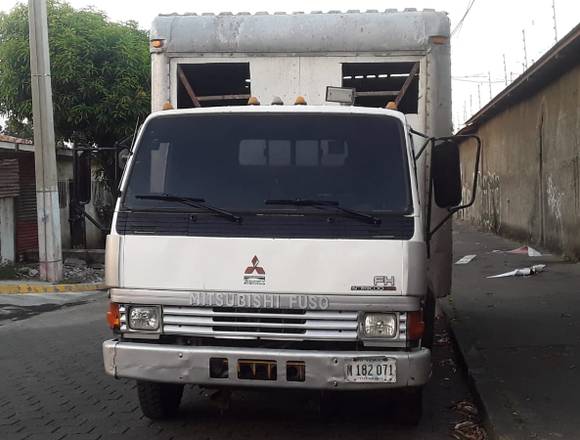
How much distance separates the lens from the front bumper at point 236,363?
14.0ft

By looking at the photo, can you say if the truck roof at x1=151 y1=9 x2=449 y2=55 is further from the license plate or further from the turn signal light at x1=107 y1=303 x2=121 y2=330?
the license plate

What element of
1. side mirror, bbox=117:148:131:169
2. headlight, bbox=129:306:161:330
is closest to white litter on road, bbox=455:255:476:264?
side mirror, bbox=117:148:131:169

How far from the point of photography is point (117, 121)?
58.6 feet

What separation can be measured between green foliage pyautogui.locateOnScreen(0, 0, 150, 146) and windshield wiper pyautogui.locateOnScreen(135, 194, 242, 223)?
1338 cm

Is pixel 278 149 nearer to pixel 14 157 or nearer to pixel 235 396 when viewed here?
pixel 235 396

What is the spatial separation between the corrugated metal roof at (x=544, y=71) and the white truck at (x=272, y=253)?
9.15 metres

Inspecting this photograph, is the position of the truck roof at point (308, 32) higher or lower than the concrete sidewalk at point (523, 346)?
higher

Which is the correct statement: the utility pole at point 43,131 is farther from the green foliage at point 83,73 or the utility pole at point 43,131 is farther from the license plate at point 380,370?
the license plate at point 380,370

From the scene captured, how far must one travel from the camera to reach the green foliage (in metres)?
17.5

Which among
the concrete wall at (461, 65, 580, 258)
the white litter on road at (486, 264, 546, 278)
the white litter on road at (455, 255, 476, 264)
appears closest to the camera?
the white litter on road at (486, 264, 546, 278)

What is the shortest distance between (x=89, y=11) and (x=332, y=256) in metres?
16.7

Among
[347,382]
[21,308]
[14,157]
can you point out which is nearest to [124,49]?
[14,157]

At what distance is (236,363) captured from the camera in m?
4.32

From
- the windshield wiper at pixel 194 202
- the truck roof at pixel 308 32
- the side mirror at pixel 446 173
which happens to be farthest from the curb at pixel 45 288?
the side mirror at pixel 446 173
